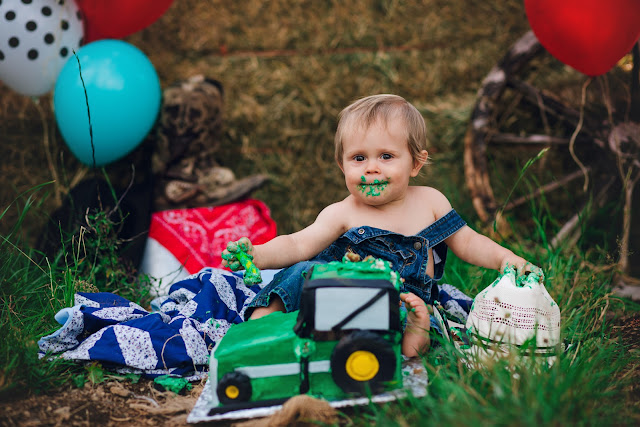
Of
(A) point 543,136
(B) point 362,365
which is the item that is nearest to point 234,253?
(B) point 362,365

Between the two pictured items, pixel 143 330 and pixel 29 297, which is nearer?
pixel 143 330

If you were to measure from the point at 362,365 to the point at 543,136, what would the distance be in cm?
200

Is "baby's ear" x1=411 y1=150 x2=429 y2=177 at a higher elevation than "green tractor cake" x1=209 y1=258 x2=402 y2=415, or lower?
higher

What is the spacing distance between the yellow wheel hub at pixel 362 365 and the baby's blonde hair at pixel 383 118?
0.74 m

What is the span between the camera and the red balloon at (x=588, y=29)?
86.6 inches

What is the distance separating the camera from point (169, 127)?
2783mm

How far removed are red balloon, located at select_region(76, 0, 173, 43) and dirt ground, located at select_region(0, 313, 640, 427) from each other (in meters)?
1.71

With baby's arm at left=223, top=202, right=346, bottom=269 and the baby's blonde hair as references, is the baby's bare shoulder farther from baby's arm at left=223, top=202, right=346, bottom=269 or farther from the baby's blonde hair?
baby's arm at left=223, top=202, right=346, bottom=269

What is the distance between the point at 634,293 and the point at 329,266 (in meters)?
1.46

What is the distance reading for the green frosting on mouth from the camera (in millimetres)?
1901

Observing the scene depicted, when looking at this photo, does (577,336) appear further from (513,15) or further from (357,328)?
(513,15)

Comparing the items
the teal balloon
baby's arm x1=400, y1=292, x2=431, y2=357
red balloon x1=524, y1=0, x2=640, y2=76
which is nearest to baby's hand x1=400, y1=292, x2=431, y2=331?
baby's arm x1=400, y1=292, x2=431, y2=357

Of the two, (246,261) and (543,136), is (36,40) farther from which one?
(543,136)

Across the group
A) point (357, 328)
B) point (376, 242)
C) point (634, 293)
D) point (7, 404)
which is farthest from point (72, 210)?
point (634, 293)
